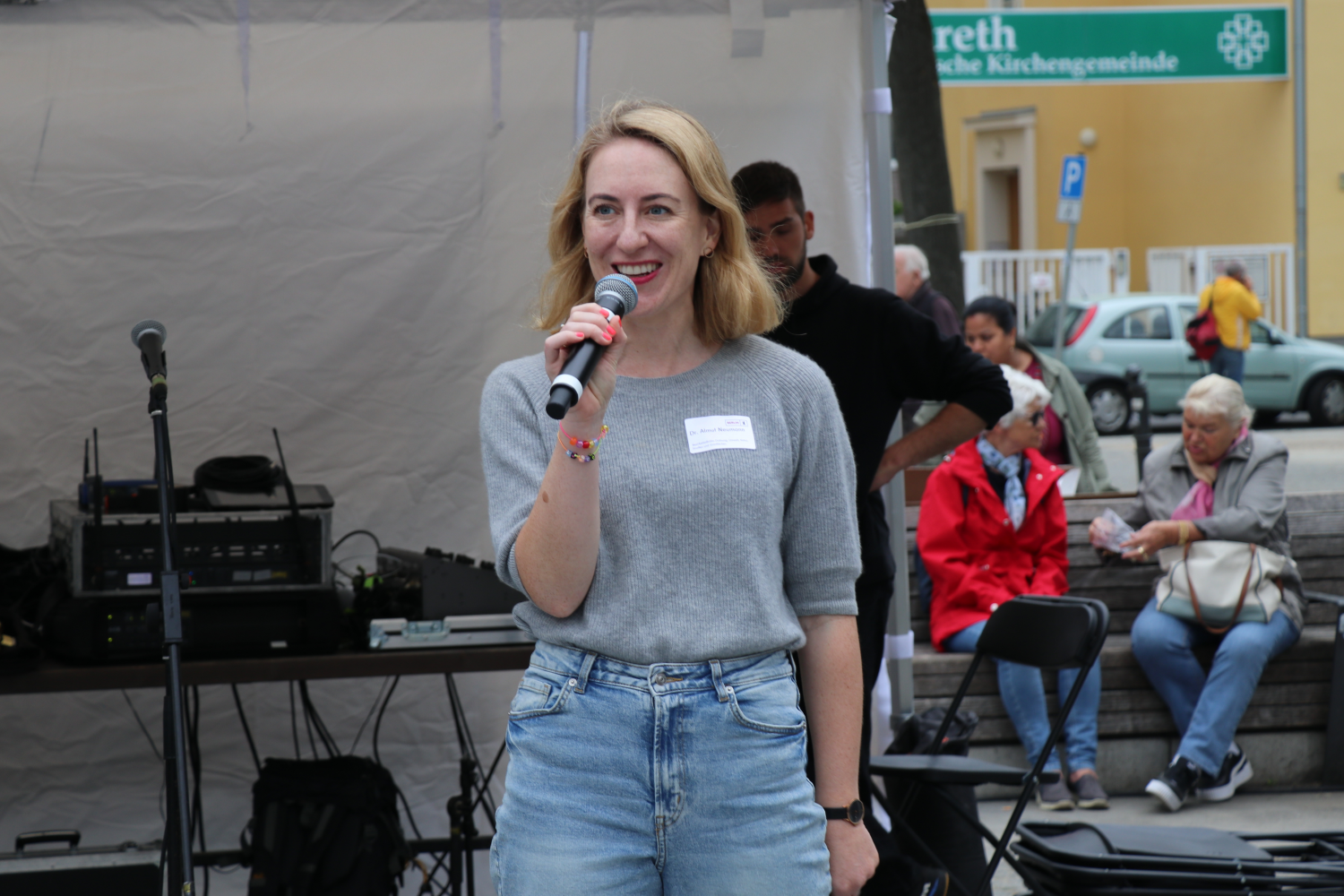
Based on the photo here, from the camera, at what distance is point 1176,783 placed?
437cm

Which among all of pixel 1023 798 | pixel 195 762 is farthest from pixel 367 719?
pixel 1023 798

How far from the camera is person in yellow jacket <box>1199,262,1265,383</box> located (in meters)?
12.1

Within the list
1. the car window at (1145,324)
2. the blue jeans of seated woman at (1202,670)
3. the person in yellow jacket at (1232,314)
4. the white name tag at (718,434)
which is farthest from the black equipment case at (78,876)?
the car window at (1145,324)

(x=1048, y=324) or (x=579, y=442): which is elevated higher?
(x=1048, y=324)

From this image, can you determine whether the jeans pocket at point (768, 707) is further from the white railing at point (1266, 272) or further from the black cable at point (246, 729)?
the white railing at point (1266, 272)

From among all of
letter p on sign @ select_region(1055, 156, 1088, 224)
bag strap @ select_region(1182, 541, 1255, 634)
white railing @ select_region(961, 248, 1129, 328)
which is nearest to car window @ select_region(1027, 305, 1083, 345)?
white railing @ select_region(961, 248, 1129, 328)

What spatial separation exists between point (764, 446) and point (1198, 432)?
346 centimetres

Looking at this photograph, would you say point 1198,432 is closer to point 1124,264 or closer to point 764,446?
point 764,446

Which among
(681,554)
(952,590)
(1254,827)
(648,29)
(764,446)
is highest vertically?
(648,29)

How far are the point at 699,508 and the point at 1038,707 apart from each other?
322 centimetres

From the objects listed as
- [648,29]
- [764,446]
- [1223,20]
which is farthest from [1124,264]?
[764,446]

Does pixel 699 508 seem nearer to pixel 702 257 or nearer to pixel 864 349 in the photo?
pixel 702 257

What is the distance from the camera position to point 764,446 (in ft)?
5.32

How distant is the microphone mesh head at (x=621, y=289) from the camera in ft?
5.01
